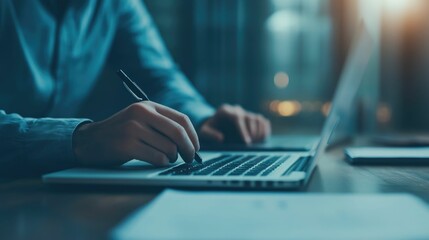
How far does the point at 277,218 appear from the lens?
36cm

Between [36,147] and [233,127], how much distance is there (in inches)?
21.9

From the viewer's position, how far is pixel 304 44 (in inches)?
107

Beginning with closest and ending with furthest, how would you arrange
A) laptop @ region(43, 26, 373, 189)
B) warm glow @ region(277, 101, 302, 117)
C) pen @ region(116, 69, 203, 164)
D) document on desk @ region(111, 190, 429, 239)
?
document on desk @ region(111, 190, 429, 239) < laptop @ region(43, 26, 373, 189) < pen @ region(116, 69, 203, 164) < warm glow @ region(277, 101, 302, 117)

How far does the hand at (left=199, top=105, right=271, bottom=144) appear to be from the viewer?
117cm

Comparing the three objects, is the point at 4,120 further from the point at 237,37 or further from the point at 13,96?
the point at 237,37

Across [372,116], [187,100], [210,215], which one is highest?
[210,215]

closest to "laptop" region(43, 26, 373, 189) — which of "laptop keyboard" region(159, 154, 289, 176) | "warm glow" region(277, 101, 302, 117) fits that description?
"laptop keyboard" region(159, 154, 289, 176)

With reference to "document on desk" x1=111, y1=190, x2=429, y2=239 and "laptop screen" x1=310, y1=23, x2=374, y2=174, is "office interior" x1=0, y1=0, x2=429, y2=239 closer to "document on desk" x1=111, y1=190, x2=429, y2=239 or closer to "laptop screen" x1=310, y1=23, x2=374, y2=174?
"laptop screen" x1=310, y1=23, x2=374, y2=174

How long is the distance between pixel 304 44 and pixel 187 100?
4.76 ft

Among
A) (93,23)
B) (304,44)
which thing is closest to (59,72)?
(93,23)

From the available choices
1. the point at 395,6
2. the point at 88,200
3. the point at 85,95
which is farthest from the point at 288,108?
the point at 88,200

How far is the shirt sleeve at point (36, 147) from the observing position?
28.2 inches

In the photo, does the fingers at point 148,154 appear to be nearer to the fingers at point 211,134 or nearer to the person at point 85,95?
the person at point 85,95

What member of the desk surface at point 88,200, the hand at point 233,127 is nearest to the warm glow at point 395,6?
the hand at point 233,127
